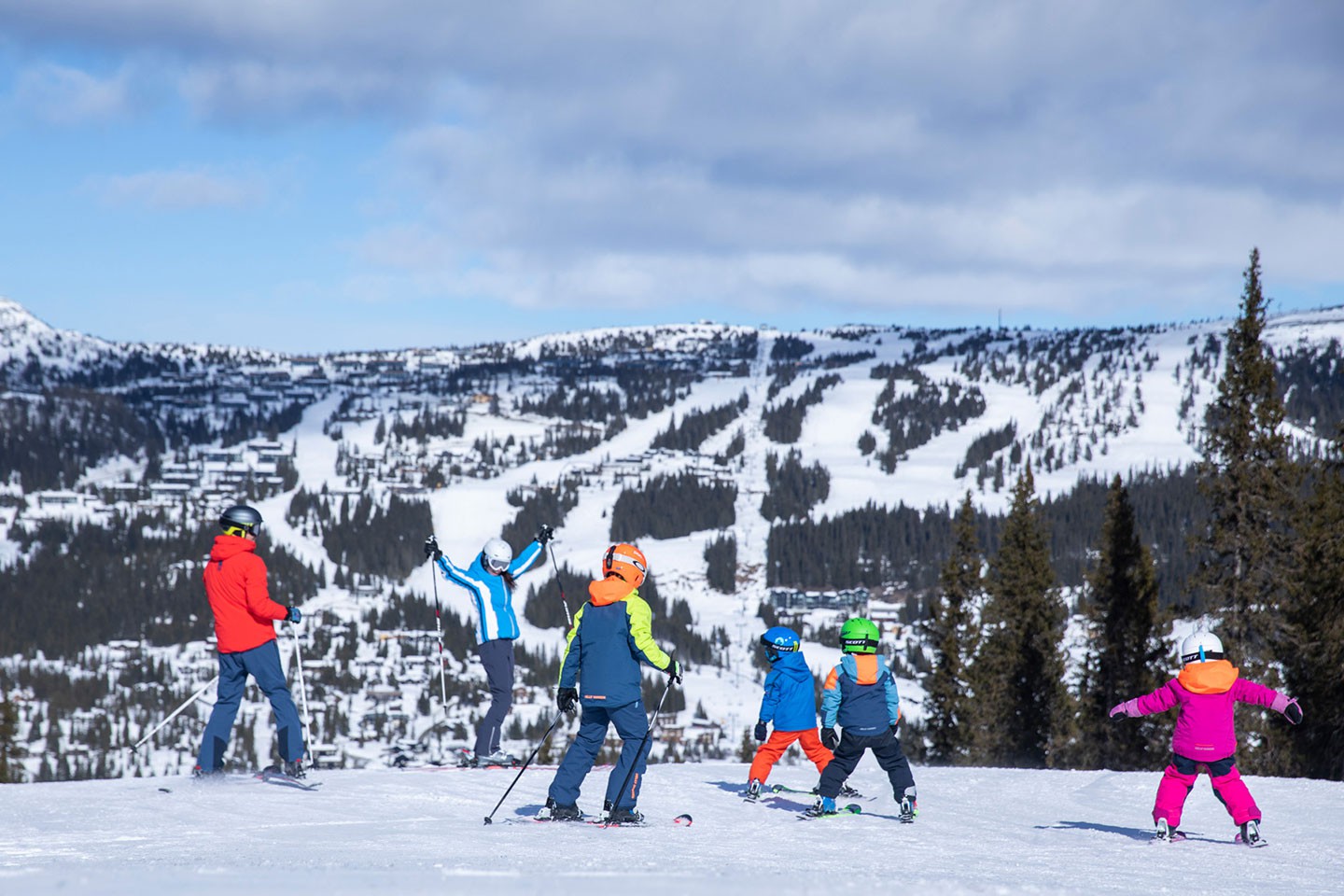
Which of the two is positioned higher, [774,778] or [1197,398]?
[1197,398]

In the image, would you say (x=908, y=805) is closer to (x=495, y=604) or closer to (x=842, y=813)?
(x=842, y=813)

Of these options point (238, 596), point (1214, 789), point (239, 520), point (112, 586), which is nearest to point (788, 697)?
point (1214, 789)

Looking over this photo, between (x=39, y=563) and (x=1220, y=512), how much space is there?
495 ft

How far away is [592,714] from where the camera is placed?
8.10 metres

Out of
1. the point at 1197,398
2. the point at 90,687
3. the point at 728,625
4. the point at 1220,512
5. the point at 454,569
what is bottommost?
the point at 90,687

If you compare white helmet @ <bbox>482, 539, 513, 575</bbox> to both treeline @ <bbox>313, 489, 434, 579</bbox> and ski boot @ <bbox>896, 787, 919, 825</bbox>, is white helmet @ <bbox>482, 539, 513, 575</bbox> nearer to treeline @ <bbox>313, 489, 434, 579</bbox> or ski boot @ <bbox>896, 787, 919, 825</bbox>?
ski boot @ <bbox>896, 787, 919, 825</bbox>

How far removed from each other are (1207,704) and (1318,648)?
54.4 feet

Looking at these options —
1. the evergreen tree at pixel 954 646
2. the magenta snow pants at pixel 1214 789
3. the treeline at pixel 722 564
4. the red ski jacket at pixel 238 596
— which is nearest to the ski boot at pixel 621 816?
the red ski jacket at pixel 238 596

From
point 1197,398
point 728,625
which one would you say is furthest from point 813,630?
point 1197,398

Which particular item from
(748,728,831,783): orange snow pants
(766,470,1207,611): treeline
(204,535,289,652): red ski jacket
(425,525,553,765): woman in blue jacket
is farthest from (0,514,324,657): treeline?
(748,728,831,783): orange snow pants

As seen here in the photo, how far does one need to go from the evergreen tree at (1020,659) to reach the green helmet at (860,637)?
74.0ft

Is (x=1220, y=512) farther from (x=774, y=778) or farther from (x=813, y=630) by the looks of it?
(x=813, y=630)

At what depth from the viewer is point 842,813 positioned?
32.0 ft

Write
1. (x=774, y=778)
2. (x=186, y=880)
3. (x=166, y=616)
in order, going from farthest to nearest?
(x=166, y=616), (x=774, y=778), (x=186, y=880)
